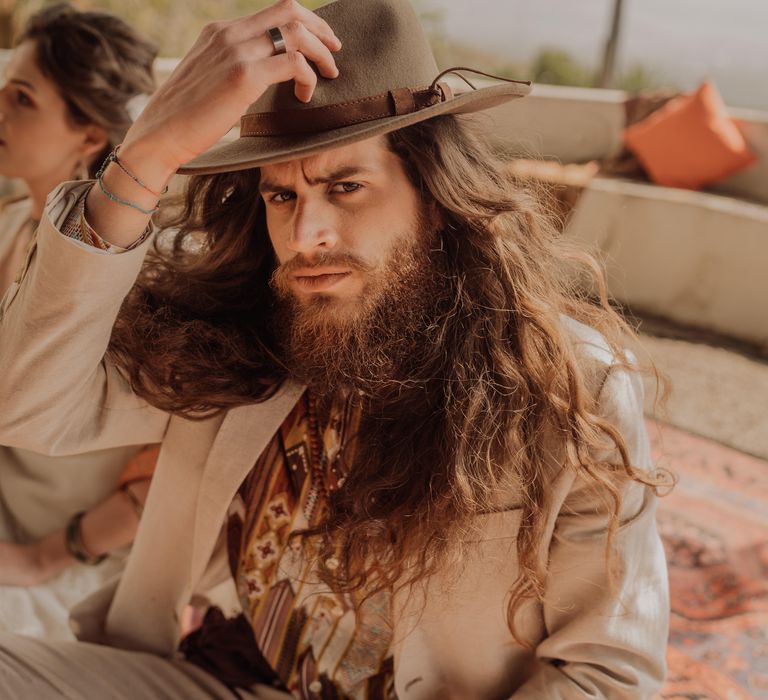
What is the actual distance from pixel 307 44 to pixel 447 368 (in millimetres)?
577

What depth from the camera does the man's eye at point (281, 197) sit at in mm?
1492

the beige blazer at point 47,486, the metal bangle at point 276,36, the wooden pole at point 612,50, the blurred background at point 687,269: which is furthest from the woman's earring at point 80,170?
the wooden pole at point 612,50

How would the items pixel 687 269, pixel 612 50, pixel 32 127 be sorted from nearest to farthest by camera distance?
pixel 32 127
pixel 687 269
pixel 612 50

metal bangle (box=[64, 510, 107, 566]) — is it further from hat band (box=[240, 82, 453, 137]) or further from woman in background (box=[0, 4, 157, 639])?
hat band (box=[240, 82, 453, 137])

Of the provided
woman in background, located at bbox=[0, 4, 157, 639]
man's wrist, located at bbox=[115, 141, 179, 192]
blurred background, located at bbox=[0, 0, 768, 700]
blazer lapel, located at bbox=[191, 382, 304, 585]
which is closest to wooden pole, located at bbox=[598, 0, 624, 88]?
blurred background, located at bbox=[0, 0, 768, 700]

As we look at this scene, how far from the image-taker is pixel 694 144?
519cm

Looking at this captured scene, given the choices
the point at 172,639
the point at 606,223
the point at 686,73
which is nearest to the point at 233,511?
the point at 172,639

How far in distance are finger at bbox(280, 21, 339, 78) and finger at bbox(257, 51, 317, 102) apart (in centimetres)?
1

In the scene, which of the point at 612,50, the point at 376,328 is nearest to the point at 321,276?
the point at 376,328

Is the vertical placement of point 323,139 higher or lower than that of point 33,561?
higher

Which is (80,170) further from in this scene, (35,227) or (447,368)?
(447,368)

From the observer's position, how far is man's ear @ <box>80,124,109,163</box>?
2.73 meters

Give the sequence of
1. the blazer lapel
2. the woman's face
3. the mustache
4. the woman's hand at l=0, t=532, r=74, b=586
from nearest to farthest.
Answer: the mustache < the blazer lapel < the woman's hand at l=0, t=532, r=74, b=586 < the woman's face

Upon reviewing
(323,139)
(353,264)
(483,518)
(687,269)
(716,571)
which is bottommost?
(687,269)
